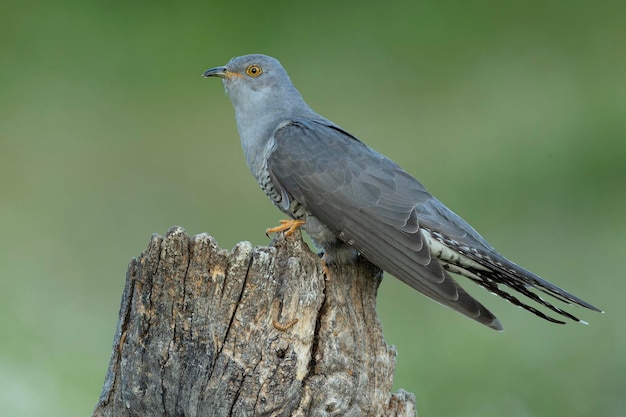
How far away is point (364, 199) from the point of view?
3219mm

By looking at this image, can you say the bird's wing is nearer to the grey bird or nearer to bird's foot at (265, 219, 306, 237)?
the grey bird

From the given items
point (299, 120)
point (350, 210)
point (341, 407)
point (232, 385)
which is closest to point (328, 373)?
point (341, 407)

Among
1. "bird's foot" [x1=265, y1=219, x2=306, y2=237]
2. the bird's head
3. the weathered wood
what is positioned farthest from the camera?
the bird's head

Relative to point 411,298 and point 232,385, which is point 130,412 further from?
point 411,298

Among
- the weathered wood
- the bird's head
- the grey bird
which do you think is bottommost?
the weathered wood

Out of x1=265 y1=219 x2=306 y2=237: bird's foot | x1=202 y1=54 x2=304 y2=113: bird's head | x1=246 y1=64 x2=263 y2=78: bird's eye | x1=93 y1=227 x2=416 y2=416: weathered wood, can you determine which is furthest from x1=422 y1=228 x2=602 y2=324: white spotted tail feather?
x1=246 y1=64 x2=263 y2=78: bird's eye

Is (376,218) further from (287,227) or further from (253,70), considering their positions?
(253,70)

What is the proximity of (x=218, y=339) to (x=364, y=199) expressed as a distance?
1.03 meters

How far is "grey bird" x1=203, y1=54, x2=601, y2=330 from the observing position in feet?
9.89

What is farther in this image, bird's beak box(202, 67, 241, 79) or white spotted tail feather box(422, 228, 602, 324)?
bird's beak box(202, 67, 241, 79)

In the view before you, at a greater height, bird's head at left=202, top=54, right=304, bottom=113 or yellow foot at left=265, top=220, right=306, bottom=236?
bird's head at left=202, top=54, right=304, bottom=113

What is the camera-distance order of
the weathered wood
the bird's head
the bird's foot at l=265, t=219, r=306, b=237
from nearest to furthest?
the weathered wood < the bird's foot at l=265, t=219, r=306, b=237 < the bird's head

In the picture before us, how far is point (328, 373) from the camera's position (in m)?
2.53

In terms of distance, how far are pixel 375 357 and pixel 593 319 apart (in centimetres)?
334
